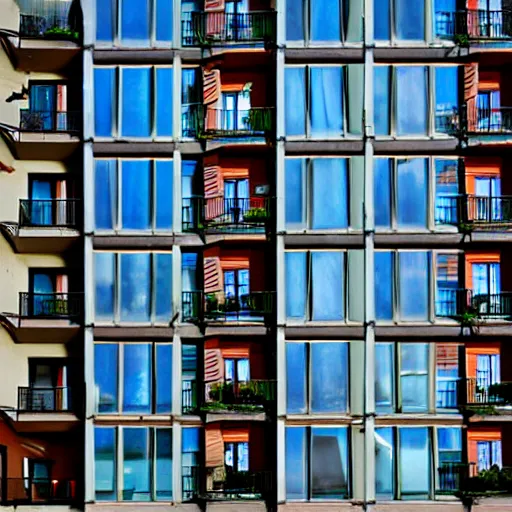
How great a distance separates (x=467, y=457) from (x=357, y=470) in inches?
107

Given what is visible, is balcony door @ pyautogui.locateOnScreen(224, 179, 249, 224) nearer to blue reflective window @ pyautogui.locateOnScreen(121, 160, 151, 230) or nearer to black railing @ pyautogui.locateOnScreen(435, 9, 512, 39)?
blue reflective window @ pyautogui.locateOnScreen(121, 160, 151, 230)

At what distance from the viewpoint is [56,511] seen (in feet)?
80.1

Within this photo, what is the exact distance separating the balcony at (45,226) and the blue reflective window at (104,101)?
192 cm

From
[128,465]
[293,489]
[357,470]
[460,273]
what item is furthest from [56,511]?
[460,273]

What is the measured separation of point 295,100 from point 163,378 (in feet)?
24.5

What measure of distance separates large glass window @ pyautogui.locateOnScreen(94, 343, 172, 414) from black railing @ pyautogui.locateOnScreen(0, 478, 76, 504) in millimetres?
2191

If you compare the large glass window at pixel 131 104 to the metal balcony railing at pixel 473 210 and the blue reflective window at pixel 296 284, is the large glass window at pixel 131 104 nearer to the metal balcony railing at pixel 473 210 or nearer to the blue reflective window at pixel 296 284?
the blue reflective window at pixel 296 284

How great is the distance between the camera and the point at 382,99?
24.9 meters

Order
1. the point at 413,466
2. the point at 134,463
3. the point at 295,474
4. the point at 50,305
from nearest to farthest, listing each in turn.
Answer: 1. the point at 295,474
2. the point at 413,466
3. the point at 134,463
4. the point at 50,305

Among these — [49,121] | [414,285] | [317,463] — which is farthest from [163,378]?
[49,121]

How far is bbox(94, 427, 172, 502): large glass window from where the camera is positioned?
80.4 feet

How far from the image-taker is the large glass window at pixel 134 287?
81.6 feet

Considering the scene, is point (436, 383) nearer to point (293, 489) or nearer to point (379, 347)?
point (379, 347)

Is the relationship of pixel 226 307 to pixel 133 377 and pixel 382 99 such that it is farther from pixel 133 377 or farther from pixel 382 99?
pixel 382 99
